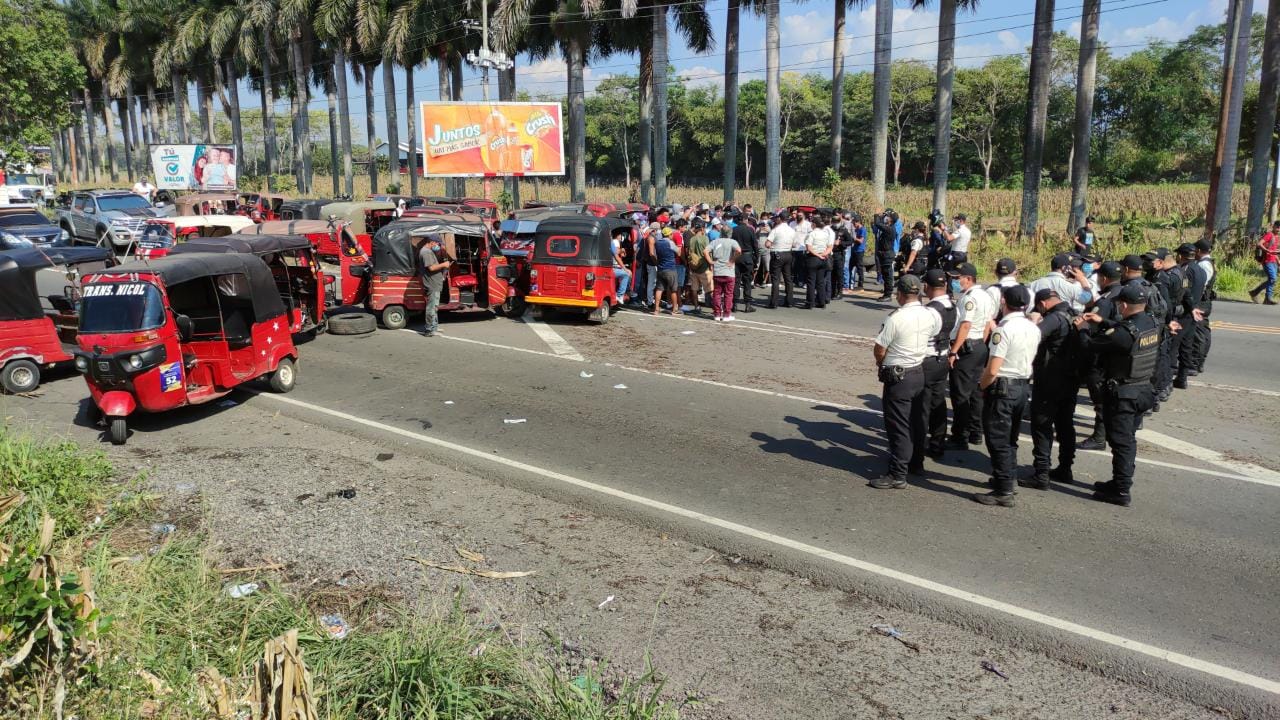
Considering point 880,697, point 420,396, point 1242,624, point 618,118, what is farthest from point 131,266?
point 618,118

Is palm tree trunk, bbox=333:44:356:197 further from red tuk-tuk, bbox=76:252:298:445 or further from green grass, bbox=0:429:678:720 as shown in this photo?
green grass, bbox=0:429:678:720

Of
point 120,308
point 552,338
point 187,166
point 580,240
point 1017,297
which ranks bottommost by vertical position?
point 552,338

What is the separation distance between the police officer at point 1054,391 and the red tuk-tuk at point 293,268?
10342mm

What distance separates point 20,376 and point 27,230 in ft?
46.5

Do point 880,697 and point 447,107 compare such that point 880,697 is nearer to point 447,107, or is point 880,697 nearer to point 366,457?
point 366,457

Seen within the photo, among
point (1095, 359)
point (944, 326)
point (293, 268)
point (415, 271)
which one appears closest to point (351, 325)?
point (293, 268)

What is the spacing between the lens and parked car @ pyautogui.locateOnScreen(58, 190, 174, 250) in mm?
26281

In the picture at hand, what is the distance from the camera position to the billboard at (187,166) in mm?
40250

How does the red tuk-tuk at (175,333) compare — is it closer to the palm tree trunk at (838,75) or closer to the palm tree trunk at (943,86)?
the palm tree trunk at (943,86)

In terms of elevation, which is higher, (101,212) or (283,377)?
(101,212)

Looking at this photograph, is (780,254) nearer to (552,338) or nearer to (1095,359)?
(552,338)

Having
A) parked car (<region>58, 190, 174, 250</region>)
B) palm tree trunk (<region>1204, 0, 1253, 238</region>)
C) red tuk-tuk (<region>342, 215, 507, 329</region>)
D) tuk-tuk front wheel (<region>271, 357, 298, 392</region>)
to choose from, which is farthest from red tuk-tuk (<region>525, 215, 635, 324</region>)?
palm tree trunk (<region>1204, 0, 1253, 238</region>)

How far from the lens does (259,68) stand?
60688 mm

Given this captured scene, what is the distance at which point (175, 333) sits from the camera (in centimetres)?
943
